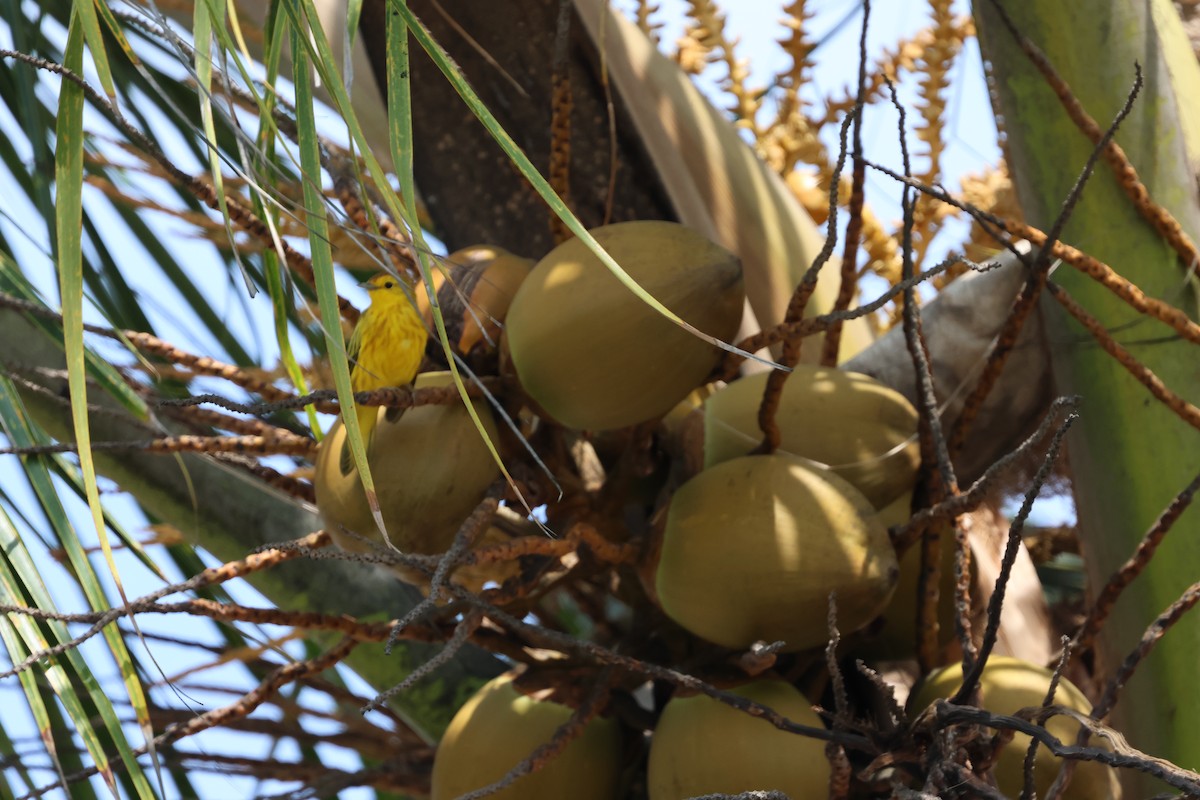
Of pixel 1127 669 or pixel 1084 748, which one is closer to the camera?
pixel 1084 748

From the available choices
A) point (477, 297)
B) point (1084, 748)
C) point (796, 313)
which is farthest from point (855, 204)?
point (1084, 748)

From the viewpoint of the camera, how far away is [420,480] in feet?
2.24

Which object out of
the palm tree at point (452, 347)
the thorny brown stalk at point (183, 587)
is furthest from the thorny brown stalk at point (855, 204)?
the thorny brown stalk at point (183, 587)

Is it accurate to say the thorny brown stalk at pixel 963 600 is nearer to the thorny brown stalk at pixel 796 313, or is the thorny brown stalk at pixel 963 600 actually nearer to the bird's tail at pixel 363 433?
the thorny brown stalk at pixel 796 313

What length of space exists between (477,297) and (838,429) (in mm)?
221

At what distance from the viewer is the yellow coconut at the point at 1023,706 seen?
0.67 meters

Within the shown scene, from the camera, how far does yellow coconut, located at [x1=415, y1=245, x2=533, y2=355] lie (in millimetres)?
753

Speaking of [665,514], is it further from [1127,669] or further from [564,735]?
[1127,669]

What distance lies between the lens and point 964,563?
2.08 ft

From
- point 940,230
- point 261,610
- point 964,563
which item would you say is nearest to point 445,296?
point 261,610

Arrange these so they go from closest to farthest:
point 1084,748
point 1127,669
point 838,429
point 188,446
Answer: point 1084,748
point 1127,669
point 188,446
point 838,429

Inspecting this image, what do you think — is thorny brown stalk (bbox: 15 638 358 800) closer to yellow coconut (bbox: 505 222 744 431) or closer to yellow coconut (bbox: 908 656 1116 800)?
yellow coconut (bbox: 505 222 744 431)

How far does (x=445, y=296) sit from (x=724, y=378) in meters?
0.17

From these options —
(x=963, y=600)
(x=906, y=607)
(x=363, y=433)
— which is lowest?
(x=906, y=607)
